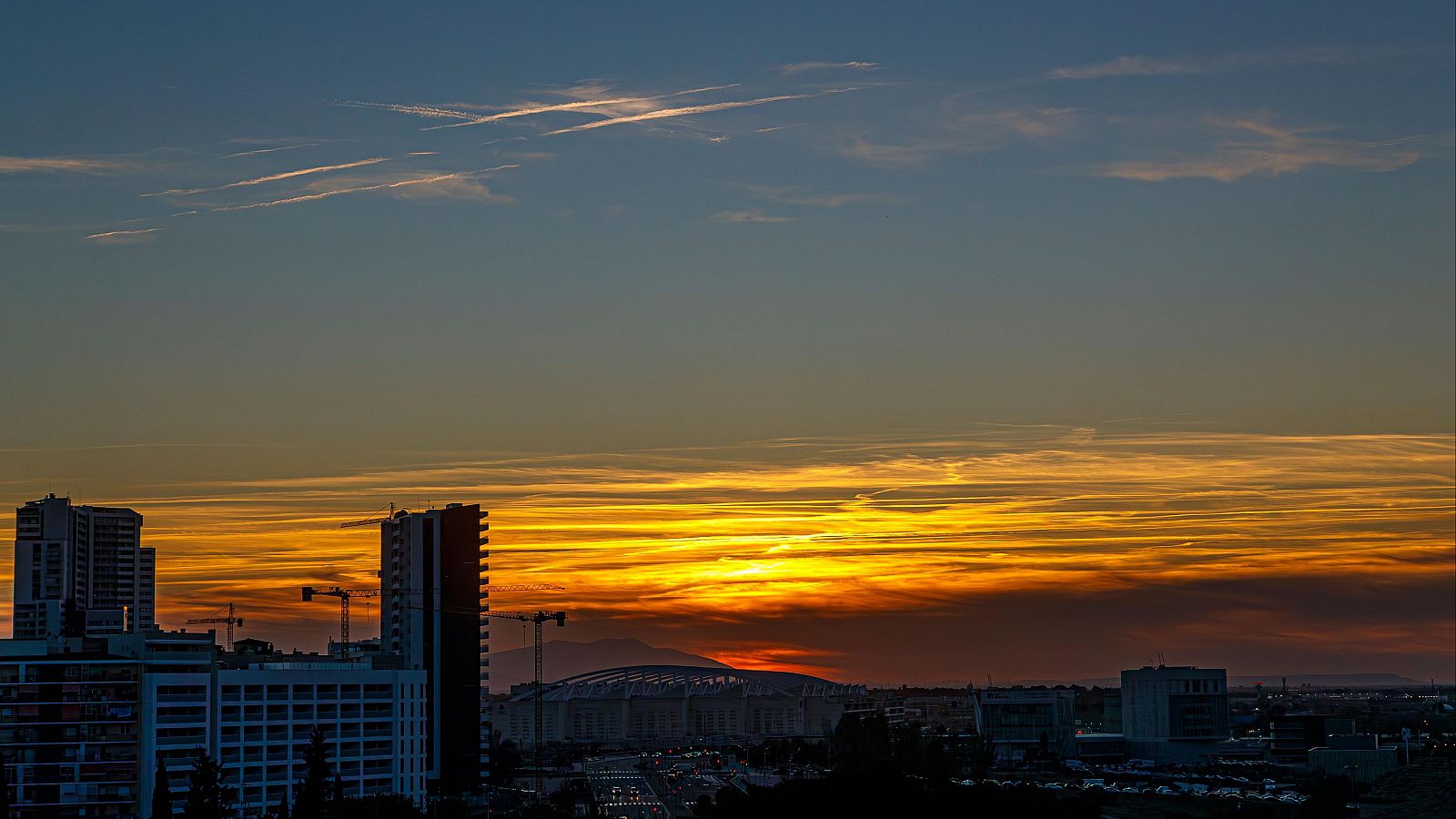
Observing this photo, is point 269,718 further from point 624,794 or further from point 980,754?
point 980,754

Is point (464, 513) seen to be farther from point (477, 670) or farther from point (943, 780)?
point (943, 780)

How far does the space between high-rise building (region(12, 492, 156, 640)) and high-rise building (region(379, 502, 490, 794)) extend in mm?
25238

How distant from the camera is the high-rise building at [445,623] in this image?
422 ft

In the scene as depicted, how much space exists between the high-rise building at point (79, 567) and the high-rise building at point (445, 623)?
82.8 ft

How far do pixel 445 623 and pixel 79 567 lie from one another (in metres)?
A: 57.9

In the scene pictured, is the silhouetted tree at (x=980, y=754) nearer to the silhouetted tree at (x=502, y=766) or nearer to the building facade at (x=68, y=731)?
the silhouetted tree at (x=502, y=766)

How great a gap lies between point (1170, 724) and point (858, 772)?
112 m

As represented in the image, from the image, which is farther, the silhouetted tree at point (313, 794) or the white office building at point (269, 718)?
the white office building at point (269, 718)

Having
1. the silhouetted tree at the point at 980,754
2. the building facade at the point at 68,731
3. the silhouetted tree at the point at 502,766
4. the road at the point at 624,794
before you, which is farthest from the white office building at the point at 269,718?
the silhouetted tree at the point at 980,754

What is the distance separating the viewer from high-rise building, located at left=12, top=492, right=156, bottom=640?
158375 mm

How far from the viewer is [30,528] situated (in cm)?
16525

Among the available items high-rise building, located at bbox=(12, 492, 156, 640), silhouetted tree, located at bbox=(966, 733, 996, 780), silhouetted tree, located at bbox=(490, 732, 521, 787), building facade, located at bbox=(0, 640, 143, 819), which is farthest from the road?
high-rise building, located at bbox=(12, 492, 156, 640)

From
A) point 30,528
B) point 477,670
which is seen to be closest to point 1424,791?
point 477,670

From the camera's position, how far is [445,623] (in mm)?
131625
